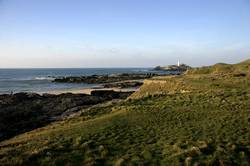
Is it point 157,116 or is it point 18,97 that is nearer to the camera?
point 157,116

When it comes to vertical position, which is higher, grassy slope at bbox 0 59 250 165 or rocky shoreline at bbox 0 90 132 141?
grassy slope at bbox 0 59 250 165

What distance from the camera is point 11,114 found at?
38.2 metres

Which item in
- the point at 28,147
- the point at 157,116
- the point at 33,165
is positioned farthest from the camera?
the point at 157,116

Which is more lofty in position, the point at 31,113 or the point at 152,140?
the point at 152,140

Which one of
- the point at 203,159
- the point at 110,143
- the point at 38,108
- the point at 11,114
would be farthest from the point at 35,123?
the point at 203,159

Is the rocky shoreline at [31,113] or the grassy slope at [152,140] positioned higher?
the grassy slope at [152,140]

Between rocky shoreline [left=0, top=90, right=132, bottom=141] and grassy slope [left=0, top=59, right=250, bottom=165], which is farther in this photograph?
rocky shoreline [left=0, top=90, right=132, bottom=141]

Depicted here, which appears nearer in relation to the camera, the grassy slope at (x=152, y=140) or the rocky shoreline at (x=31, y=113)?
the grassy slope at (x=152, y=140)

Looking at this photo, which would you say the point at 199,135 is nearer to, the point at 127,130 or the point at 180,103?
the point at 127,130

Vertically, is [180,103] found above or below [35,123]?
above

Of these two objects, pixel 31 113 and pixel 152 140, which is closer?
pixel 152 140

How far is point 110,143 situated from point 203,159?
4628mm

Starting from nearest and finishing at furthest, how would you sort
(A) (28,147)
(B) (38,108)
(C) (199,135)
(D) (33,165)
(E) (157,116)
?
(D) (33,165)
(A) (28,147)
(C) (199,135)
(E) (157,116)
(B) (38,108)

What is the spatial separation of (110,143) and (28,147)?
3.90 meters
